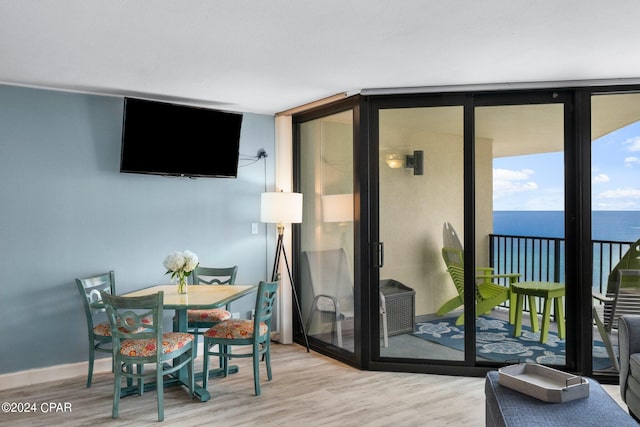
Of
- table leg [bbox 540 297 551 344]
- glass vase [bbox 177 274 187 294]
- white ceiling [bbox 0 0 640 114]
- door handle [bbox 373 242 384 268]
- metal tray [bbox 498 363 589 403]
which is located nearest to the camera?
metal tray [bbox 498 363 589 403]

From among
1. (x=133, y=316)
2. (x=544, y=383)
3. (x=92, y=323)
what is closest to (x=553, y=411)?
(x=544, y=383)

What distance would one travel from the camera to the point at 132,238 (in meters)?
4.31

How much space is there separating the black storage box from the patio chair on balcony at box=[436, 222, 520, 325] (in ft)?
0.78

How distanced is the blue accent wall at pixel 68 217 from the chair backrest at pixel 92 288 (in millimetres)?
123

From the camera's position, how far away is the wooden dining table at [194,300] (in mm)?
3357

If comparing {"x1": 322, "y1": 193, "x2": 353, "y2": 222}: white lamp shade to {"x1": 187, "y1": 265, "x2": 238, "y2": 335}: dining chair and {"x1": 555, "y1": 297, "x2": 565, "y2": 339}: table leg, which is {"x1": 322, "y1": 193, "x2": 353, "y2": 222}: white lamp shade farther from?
{"x1": 555, "y1": 297, "x2": 565, "y2": 339}: table leg

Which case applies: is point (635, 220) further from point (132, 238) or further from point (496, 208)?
point (132, 238)

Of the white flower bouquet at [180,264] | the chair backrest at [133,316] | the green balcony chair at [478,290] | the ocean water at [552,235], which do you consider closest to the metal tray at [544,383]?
the green balcony chair at [478,290]

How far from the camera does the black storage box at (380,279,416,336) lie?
13.6 feet

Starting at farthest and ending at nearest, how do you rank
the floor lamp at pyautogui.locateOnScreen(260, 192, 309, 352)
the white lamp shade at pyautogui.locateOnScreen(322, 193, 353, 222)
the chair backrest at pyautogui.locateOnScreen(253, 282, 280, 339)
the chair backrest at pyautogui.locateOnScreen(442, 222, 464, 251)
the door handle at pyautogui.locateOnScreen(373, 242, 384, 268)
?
the floor lamp at pyautogui.locateOnScreen(260, 192, 309, 352) < the white lamp shade at pyautogui.locateOnScreen(322, 193, 353, 222) < the door handle at pyautogui.locateOnScreen(373, 242, 384, 268) < the chair backrest at pyautogui.locateOnScreen(442, 222, 464, 251) < the chair backrest at pyautogui.locateOnScreen(253, 282, 280, 339)

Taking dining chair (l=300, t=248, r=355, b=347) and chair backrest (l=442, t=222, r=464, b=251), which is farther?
dining chair (l=300, t=248, r=355, b=347)

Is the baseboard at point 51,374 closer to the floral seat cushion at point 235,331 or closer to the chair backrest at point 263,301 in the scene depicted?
the floral seat cushion at point 235,331

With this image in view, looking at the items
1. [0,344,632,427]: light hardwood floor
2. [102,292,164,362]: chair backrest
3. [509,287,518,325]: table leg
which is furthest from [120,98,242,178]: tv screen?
[509,287,518,325]: table leg

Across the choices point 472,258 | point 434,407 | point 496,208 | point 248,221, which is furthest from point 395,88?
→ point 434,407
